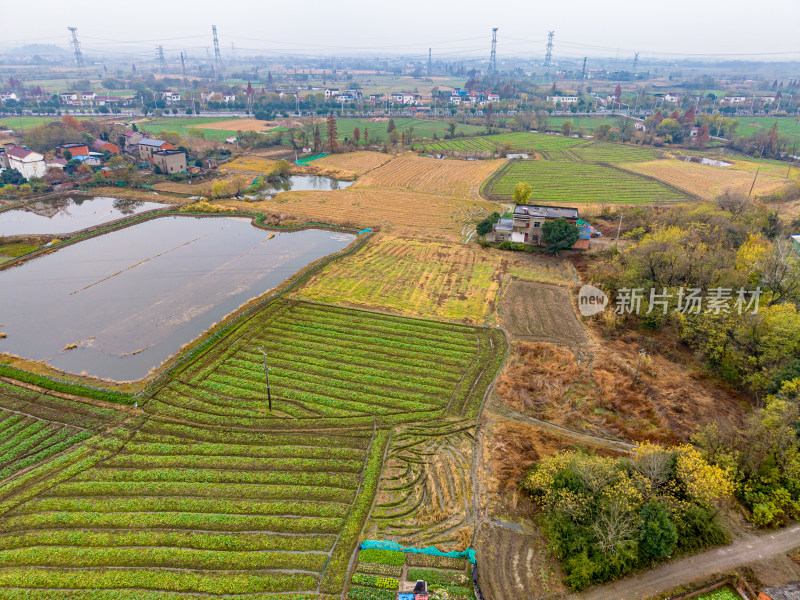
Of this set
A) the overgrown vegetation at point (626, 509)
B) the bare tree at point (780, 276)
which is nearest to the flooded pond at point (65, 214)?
the overgrown vegetation at point (626, 509)

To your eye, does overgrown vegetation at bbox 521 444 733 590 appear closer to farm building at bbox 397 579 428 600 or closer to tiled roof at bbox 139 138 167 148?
farm building at bbox 397 579 428 600

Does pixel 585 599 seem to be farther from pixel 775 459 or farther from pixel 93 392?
pixel 93 392

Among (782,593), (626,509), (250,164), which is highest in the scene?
(250,164)

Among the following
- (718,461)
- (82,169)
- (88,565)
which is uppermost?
(82,169)

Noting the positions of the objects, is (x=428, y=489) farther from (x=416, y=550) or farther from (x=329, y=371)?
(x=329, y=371)

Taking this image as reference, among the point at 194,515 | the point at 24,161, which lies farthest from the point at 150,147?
the point at 194,515

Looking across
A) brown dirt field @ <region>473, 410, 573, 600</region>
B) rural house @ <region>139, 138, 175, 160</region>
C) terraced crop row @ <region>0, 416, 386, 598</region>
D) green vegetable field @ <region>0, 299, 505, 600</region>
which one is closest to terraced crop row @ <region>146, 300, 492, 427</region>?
green vegetable field @ <region>0, 299, 505, 600</region>

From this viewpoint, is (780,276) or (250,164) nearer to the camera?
(780,276)

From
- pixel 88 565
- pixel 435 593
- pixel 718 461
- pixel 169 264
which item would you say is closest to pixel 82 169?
pixel 169 264
